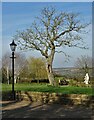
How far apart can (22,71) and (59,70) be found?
13.5 m

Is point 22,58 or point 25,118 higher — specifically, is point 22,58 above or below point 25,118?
above

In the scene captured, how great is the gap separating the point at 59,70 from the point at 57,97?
17338 millimetres

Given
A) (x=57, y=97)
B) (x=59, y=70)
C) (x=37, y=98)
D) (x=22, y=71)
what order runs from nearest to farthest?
1. (x=57, y=97)
2. (x=37, y=98)
3. (x=59, y=70)
4. (x=22, y=71)

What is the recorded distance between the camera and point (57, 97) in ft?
35.3

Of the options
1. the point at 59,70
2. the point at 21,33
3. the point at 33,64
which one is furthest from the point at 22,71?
the point at 21,33

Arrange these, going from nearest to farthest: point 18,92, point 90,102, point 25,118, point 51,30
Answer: point 25,118 → point 90,102 → point 18,92 → point 51,30

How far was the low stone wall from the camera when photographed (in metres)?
9.95

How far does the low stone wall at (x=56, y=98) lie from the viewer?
9950mm

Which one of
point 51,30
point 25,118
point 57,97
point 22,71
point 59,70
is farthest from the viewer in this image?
point 22,71

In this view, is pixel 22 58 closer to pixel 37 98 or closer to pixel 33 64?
pixel 33 64

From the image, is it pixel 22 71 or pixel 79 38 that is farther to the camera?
pixel 22 71

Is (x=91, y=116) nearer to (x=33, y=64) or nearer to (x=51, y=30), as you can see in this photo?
(x=51, y=30)

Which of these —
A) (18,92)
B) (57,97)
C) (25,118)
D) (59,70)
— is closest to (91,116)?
(25,118)

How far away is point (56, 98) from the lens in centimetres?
1080
